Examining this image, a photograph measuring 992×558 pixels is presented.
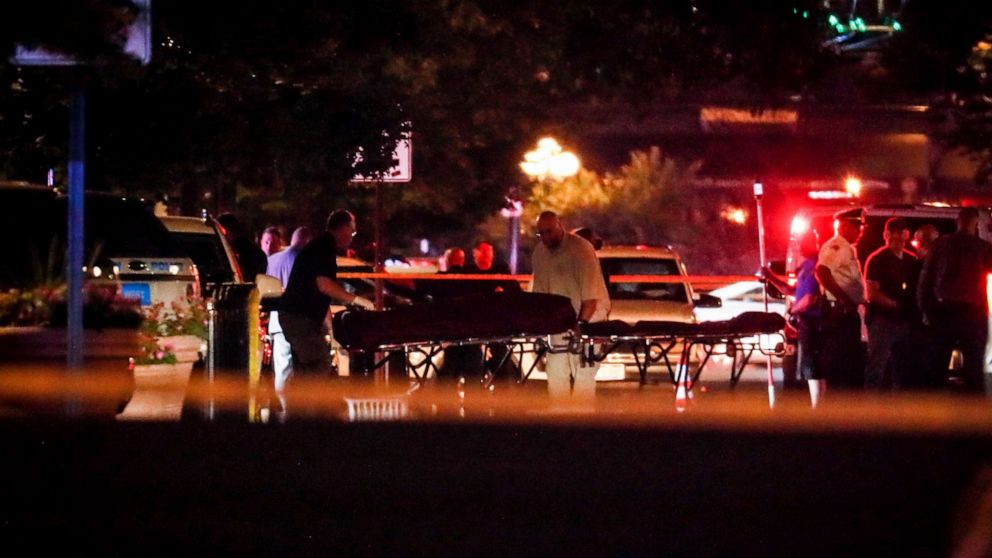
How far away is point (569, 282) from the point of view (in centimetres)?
1385

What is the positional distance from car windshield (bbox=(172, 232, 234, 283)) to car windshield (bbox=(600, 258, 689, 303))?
13.8 feet

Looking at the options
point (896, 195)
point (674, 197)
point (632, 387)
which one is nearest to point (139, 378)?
point (632, 387)

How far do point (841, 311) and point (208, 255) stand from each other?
6.39 m

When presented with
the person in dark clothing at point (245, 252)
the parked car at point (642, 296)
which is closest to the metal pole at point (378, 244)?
the person in dark clothing at point (245, 252)

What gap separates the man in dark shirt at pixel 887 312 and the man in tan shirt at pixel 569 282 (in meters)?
2.55

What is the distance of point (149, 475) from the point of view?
23.1 ft

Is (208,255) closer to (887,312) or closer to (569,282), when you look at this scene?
(569,282)

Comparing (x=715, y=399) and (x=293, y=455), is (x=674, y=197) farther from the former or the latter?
(x=293, y=455)

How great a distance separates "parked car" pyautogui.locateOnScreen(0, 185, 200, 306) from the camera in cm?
1170

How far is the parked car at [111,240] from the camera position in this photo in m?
11.7

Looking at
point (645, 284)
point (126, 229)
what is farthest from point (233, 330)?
point (645, 284)

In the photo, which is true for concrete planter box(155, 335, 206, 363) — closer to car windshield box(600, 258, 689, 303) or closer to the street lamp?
car windshield box(600, 258, 689, 303)

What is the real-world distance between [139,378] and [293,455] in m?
3.07

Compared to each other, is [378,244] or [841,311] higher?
[378,244]
